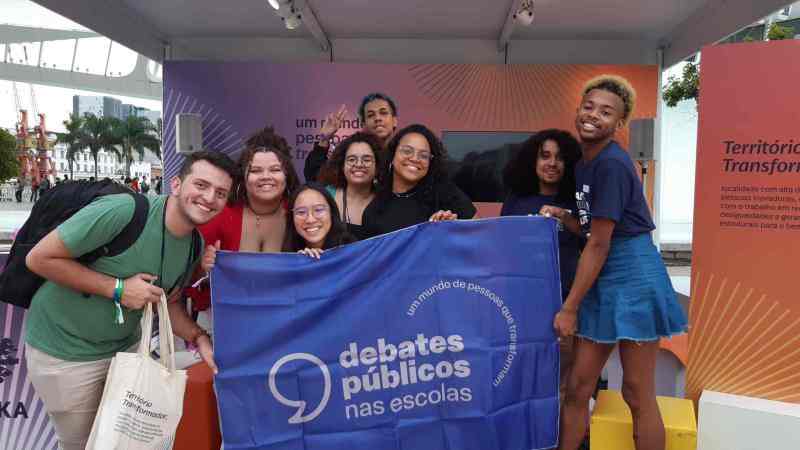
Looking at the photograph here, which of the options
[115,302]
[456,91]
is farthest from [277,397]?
[456,91]

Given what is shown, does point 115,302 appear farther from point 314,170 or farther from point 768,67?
point 768,67

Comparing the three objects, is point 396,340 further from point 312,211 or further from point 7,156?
point 7,156

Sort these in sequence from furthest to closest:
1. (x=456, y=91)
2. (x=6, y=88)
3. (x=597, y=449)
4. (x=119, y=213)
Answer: (x=6, y=88)
(x=456, y=91)
(x=597, y=449)
(x=119, y=213)

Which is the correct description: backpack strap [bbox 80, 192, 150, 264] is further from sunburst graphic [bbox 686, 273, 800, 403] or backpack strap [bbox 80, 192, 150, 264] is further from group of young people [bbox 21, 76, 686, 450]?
sunburst graphic [bbox 686, 273, 800, 403]

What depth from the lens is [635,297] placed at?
200cm

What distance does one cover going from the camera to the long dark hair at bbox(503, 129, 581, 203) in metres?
2.39

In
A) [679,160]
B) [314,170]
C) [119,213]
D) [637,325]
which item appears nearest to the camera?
[119,213]

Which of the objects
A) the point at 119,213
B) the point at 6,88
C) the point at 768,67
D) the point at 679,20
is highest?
the point at 6,88

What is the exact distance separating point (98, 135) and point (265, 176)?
106 feet

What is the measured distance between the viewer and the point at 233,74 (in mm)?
6957

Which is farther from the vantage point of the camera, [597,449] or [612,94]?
[597,449]

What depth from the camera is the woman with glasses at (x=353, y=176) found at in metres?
2.61

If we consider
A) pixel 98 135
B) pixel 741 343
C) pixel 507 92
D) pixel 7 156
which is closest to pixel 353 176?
pixel 741 343

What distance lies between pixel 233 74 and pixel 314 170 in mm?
4204
